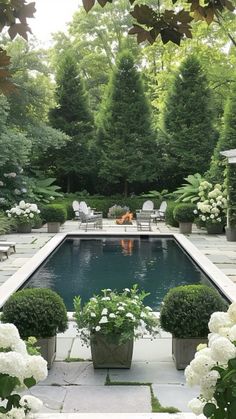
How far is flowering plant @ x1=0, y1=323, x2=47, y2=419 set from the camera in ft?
7.68

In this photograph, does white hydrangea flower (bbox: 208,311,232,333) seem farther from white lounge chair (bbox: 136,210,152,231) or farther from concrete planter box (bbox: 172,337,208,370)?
white lounge chair (bbox: 136,210,152,231)

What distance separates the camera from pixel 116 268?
41.7 ft

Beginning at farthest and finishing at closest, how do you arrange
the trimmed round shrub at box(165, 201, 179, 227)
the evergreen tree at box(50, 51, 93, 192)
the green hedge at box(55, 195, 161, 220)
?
the evergreen tree at box(50, 51, 93, 192) → the green hedge at box(55, 195, 161, 220) → the trimmed round shrub at box(165, 201, 179, 227)

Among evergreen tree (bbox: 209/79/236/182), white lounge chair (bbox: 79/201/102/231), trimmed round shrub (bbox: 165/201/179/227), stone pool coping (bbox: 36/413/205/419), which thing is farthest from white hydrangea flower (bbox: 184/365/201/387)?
evergreen tree (bbox: 209/79/236/182)

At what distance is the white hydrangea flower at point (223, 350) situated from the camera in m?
2.35

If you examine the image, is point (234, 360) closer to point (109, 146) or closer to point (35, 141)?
point (35, 141)

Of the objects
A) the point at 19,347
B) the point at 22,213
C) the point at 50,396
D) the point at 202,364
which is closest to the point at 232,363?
the point at 202,364

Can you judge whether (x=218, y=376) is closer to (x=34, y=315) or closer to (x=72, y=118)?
(x=34, y=315)

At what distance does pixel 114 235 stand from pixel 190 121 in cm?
952

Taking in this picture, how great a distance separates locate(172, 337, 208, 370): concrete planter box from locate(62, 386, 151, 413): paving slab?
58 centimetres

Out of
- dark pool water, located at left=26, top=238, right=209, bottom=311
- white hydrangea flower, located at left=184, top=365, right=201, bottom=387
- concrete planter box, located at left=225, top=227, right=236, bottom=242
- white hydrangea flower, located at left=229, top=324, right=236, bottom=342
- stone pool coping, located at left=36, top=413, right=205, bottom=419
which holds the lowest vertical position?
dark pool water, located at left=26, top=238, right=209, bottom=311

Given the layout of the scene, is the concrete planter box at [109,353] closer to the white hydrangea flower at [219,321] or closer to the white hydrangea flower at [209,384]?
the white hydrangea flower at [219,321]

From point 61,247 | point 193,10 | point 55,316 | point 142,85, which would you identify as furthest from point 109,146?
point 193,10

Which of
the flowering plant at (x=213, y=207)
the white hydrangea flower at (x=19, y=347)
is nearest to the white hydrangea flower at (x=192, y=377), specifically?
the white hydrangea flower at (x=19, y=347)
